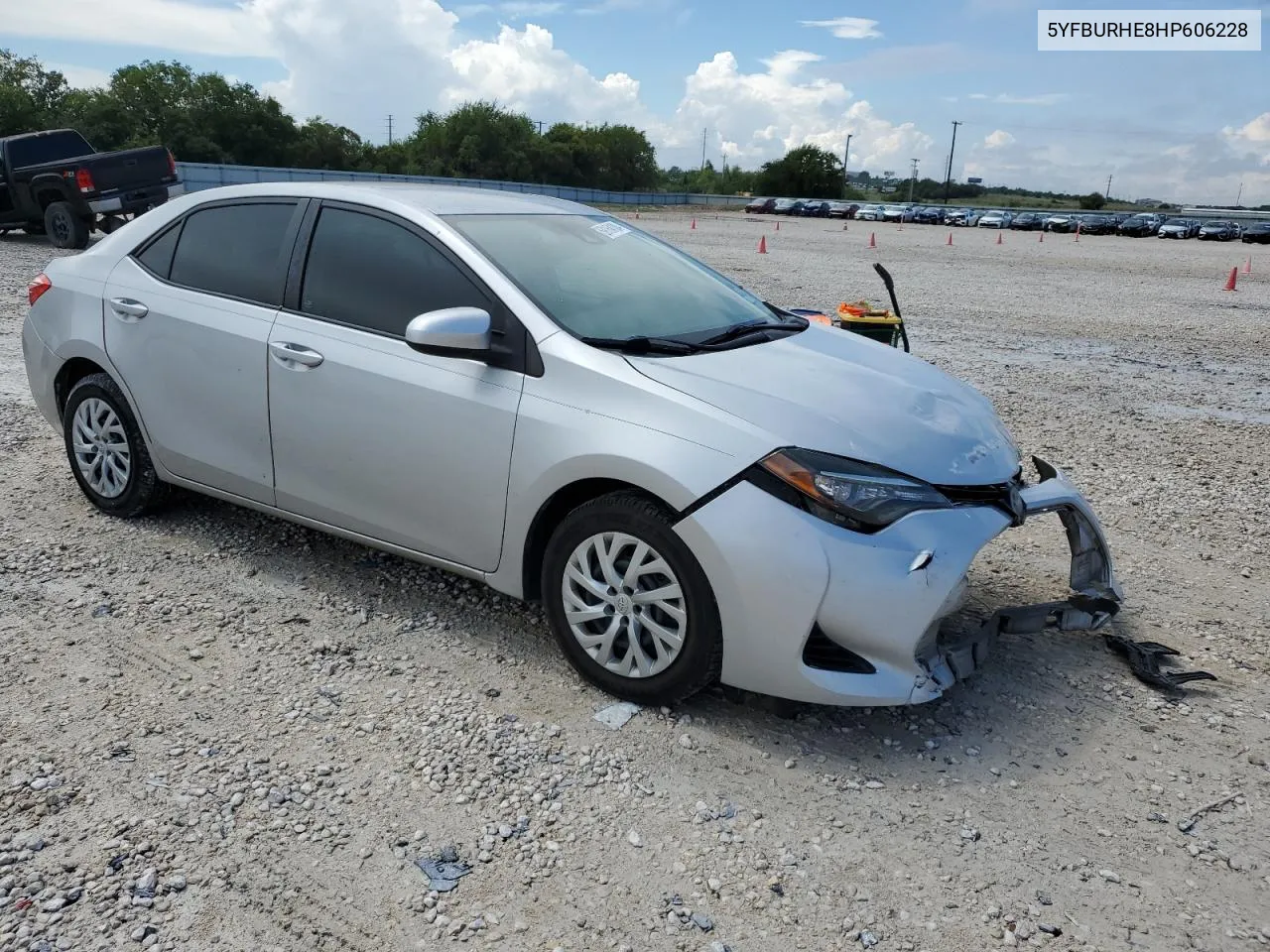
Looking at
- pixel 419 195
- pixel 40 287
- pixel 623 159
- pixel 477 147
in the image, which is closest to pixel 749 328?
pixel 419 195

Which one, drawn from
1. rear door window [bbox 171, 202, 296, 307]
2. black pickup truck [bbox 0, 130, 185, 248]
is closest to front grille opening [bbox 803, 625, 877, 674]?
rear door window [bbox 171, 202, 296, 307]

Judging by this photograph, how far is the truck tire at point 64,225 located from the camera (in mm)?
17188

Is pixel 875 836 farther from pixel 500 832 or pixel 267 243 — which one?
pixel 267 243

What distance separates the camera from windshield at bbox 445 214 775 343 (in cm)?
384

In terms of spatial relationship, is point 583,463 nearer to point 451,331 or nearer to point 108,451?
point 451,331

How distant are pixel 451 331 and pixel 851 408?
1.40m

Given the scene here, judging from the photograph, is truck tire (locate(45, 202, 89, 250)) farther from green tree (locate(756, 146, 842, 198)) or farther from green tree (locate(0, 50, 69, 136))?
green tree (locate(756, 146, 842, 198))

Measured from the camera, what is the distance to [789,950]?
2531 millimetres

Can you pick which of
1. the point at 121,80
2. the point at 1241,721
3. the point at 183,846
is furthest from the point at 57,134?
the point at 121,80

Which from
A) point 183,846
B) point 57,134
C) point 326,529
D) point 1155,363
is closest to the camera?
point 183,846

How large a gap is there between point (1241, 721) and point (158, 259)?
4.93 metres

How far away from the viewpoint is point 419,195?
434 centimetres

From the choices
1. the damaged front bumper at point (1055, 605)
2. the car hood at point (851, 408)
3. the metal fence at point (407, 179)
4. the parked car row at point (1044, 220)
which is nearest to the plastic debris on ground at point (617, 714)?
the damaged front bumper at point (1055, 605)

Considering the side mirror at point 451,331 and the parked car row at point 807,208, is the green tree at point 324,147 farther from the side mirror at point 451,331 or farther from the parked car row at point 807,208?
the side mirror at point 451,331
